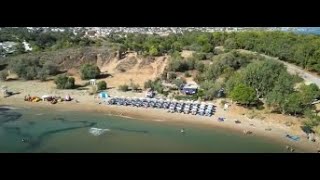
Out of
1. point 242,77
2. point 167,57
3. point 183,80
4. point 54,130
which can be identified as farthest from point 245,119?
point 167,57

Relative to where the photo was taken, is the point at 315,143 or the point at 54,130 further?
the point at 54,130

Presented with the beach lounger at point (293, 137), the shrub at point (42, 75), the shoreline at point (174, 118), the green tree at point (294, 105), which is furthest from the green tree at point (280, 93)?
the shrub at point (42, 75)

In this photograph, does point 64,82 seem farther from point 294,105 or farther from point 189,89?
point 294,105

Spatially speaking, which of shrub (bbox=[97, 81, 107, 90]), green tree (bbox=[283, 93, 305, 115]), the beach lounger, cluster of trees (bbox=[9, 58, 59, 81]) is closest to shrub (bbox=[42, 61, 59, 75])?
cluster of trees (bbox=[9, 58, 59, 81])

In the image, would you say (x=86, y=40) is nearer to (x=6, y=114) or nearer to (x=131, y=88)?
(x=131, y=88)

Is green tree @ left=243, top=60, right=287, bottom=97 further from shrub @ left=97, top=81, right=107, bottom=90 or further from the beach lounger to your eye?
shrub @ left=97, top=81, right=107, bottom=90

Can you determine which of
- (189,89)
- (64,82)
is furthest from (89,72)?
(189,89)
